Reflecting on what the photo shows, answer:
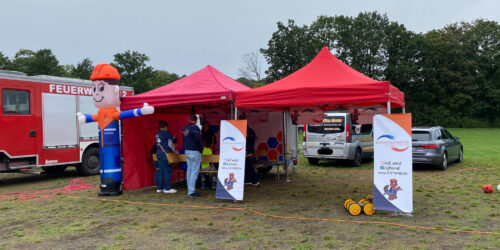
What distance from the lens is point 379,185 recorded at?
19.7 feet

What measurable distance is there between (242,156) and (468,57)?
165 ft

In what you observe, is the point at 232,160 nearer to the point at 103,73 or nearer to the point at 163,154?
the point at 163,154

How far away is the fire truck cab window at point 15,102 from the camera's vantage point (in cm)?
941

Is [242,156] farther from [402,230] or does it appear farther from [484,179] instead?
[484,179]

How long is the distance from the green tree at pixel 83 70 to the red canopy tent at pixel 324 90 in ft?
207

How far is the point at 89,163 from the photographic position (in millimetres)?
11695

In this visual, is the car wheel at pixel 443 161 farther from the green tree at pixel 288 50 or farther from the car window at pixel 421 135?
the green tree at pixel 288 50

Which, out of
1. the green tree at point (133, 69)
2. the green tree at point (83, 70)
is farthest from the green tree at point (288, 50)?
the green tree at point (83, 70)

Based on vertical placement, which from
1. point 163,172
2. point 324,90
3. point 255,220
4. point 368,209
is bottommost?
point 255,220

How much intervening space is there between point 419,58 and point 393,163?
149 ft

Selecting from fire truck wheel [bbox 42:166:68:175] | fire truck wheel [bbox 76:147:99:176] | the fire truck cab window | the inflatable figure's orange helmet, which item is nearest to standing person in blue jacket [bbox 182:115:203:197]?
the inflatable figure's orange helmet

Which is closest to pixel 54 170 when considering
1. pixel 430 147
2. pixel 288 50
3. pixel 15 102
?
pixel 15 102

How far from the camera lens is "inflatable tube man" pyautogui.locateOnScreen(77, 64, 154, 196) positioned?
8016mm

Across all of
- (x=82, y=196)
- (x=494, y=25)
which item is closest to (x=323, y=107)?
(x=82, y=196)
